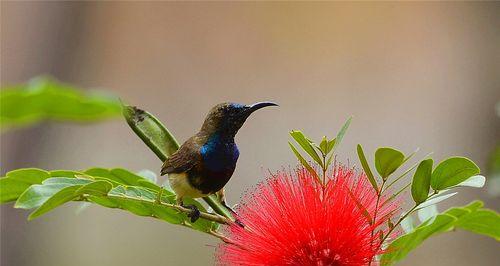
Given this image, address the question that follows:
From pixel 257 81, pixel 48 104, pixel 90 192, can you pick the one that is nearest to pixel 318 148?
pixel 90 192

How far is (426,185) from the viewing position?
0.77m

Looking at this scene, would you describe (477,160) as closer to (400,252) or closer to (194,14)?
(194,14)

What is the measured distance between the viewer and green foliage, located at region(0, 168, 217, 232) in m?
0.77

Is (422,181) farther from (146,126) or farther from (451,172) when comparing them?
(146,126)

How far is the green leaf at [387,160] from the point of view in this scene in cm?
72

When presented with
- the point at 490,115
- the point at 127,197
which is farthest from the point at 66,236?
the point at 127,197

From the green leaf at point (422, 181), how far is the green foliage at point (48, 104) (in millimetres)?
675

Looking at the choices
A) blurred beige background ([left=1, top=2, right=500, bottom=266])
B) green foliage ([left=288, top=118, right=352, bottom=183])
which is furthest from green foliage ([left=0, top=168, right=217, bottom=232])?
blurred beige background ([left=1, top=2, right=500, bottom=266])

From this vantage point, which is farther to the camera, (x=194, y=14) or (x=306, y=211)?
(x=194, y=14)

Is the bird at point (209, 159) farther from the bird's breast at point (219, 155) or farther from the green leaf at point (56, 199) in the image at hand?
the green leaf at point (56, 199)

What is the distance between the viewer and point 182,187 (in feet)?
2.82

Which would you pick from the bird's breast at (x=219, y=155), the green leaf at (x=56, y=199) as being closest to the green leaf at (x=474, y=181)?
the bird's breast at (x=219, y=155)

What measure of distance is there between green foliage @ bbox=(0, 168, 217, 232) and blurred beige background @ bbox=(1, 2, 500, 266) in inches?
99.0

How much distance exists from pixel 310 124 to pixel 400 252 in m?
2.70
